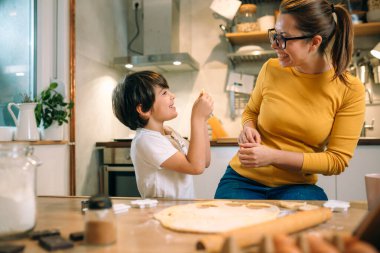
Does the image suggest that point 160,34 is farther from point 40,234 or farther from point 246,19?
point 40,234

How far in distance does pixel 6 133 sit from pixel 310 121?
1576 millimetres

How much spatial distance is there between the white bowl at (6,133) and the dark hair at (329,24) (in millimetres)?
1548

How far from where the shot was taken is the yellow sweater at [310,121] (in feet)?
4.00

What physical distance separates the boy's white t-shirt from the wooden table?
A: 27cm

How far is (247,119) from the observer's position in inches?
56.0

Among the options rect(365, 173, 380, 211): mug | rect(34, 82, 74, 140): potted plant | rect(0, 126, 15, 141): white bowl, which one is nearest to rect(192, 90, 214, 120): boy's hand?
rect(365, 173, 380, 211): mug

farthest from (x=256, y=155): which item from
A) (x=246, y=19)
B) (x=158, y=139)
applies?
(x=246, y=19)

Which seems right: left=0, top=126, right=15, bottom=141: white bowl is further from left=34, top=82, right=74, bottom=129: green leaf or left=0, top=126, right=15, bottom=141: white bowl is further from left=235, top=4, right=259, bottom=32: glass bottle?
left=235, top=4, right=259, bottom=32: glass bottle

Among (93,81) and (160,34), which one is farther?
(160,34)

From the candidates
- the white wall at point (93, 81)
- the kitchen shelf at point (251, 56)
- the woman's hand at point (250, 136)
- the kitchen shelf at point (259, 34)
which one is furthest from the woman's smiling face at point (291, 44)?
the white wall at point (93, 81)

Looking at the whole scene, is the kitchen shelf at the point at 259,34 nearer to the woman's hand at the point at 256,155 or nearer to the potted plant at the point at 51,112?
the potted plant at the point at 51,112

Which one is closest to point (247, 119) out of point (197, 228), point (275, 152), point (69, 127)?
point (275, 152)

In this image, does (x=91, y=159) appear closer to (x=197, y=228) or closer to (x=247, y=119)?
(x=247, y=119)

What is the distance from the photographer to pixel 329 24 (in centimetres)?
123
